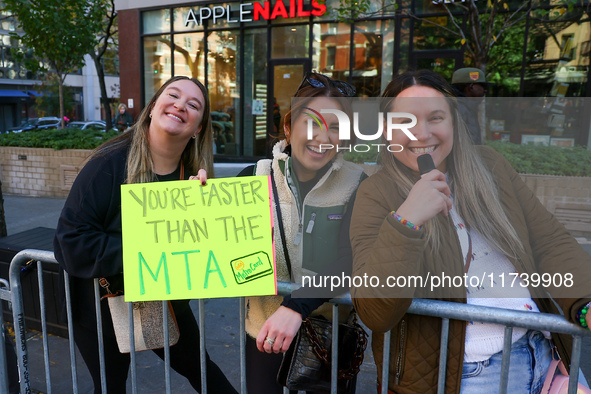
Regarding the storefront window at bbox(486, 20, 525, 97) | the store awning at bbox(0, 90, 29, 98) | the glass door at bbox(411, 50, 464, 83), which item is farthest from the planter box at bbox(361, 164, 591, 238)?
the store awning at bbox(0, 90, 29, 98)

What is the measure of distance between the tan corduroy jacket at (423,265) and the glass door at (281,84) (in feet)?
37.3

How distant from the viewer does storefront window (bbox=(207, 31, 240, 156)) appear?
1380cm

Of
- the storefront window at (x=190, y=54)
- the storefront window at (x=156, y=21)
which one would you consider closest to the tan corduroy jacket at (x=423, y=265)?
the storefront window at (x=190, y=54)

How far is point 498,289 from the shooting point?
169cm

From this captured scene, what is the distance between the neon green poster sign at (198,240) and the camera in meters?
1.79

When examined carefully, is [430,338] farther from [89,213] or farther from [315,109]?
[89,213]

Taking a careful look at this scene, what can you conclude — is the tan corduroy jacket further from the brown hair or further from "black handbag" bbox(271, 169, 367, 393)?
the brown hair

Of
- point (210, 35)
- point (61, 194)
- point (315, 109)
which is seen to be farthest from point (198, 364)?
point (210, 35)

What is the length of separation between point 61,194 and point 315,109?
30.7ft

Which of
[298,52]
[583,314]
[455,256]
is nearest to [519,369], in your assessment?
[583,314]

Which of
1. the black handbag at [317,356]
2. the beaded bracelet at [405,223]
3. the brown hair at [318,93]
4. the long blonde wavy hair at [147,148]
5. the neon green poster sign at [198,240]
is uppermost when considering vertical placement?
the brown hair at [318,93]

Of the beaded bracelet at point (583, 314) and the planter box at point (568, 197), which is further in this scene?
the planter box at point (568, 197)

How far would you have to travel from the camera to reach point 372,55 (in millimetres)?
11977

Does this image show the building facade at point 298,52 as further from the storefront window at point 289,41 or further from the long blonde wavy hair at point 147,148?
the long blonde wavy hair at point 147,148
